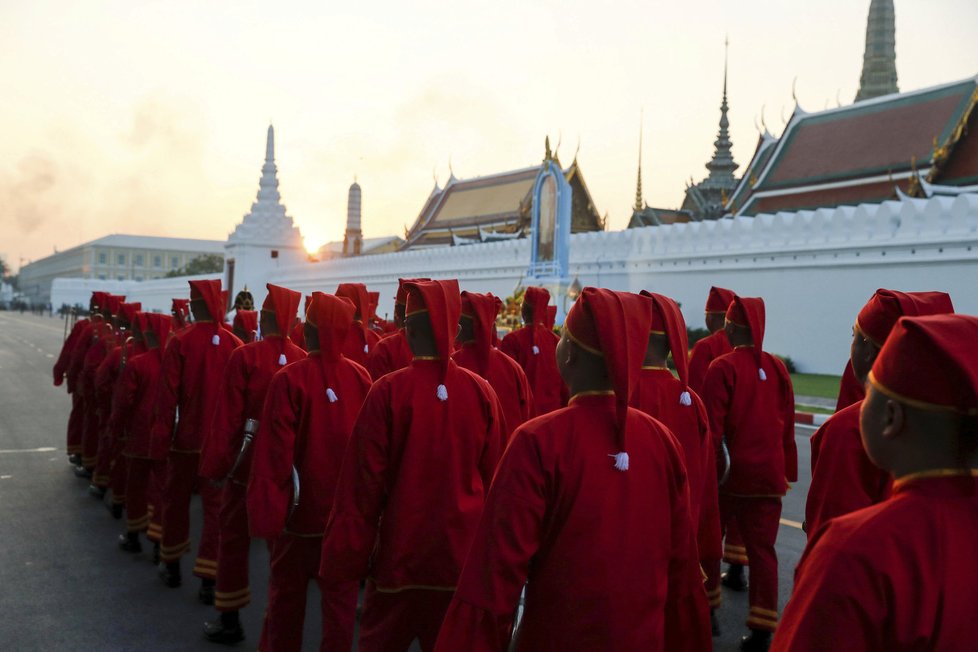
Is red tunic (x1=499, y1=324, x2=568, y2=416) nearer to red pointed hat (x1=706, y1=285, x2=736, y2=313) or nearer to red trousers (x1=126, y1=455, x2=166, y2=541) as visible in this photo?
red pointed hat (x1=706, y1=285, x2=736, y2=313)

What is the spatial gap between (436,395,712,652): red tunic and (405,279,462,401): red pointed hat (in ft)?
3.19

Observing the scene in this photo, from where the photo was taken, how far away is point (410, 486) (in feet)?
9.97

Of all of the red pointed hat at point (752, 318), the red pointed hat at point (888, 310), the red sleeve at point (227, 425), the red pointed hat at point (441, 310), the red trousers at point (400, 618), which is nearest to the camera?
the red pointed hat at point (888, 310)

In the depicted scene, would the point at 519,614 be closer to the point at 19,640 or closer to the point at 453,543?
the point at 453,543

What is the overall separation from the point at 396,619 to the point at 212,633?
1.96 meters

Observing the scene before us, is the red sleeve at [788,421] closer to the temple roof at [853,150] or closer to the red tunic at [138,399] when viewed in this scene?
the red tunic at [138,399]

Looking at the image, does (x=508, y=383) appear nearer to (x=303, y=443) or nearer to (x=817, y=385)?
(x=303, y=443)

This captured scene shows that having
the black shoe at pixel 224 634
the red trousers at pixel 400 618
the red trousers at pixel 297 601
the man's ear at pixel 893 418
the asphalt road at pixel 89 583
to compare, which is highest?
the man's ear at pixel 893 418

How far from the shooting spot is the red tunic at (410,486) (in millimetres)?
2988

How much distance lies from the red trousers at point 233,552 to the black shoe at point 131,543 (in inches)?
74.5

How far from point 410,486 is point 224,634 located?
208 centimetres

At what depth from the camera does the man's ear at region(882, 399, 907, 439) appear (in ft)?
4.96

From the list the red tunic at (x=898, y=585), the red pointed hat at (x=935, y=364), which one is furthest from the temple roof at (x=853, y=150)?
the red tunic at (x=898, y=585)

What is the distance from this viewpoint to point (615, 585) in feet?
7.03
